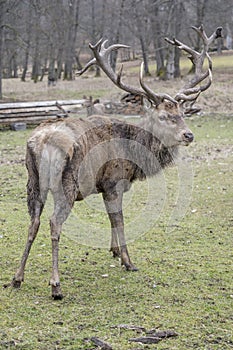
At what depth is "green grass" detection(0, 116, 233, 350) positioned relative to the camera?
4.97 m

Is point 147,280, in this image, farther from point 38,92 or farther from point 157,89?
point 38,92

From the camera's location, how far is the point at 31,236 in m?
6.16

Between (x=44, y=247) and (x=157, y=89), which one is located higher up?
(x=157, y=89)

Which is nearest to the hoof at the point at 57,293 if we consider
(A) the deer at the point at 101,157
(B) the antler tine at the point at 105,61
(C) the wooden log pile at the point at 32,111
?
(A) the deer at the point at 101,157

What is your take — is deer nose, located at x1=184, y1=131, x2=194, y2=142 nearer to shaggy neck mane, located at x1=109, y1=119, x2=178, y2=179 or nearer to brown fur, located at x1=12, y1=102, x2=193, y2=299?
brown fur, located at x1=12, y1=102, x2=193, y2=299

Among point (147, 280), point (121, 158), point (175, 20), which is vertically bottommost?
point (147, 280)

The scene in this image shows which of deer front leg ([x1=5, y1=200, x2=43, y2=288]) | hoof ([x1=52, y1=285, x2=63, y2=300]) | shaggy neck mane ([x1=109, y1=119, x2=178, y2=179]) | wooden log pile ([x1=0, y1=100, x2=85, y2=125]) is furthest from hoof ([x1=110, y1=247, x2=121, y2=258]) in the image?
wooden log pile ([x1=0, y1=100, x2=85, y2=125])

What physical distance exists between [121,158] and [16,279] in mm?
1849

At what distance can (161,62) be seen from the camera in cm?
3472

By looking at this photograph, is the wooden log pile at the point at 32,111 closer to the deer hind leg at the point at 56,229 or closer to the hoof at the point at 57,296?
the deer hind leg at the point at 56,229

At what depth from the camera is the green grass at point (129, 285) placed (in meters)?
4.97

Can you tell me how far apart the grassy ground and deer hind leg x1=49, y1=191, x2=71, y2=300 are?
130 millimetres

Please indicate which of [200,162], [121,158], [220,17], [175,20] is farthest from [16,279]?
[220,17]

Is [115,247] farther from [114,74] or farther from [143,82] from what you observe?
[114,74]
